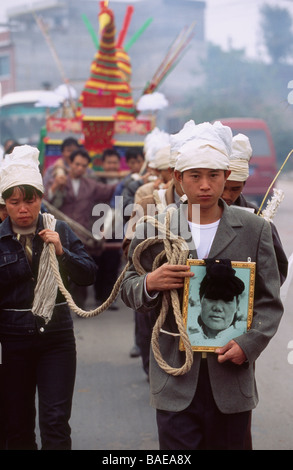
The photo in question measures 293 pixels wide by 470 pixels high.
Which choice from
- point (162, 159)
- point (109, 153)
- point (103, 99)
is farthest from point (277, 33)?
point (162, 159)

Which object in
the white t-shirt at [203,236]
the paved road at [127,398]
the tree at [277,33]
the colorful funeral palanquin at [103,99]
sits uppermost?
the tree at [277,33]

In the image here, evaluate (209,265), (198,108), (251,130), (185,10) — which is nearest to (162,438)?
(209,265)

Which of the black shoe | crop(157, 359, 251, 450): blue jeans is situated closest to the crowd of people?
crop(157, 359, 251, 450): blue jeans

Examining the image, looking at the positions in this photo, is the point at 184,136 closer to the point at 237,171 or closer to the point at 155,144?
the point at 237,171

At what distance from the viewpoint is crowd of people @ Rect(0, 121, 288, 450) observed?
2916 millimetres

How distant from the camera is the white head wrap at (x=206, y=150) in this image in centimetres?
290

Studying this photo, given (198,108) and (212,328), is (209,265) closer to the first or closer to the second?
(212,328)

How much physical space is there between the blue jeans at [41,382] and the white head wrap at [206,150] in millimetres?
1181

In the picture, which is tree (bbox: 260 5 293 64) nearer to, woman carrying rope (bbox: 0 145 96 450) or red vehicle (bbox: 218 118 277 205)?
red vehicle (bbox: 218 118 277 205)

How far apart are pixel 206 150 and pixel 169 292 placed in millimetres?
571

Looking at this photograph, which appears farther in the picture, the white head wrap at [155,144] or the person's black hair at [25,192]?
the white head wrap at [155,144]

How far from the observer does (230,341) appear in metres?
2.91

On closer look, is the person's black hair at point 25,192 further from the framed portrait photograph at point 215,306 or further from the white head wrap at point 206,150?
the framed portrait photograph at point 215,306

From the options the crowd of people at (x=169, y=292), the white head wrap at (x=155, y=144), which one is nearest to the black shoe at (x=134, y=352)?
the white head wrap at (x=155, y=144)
